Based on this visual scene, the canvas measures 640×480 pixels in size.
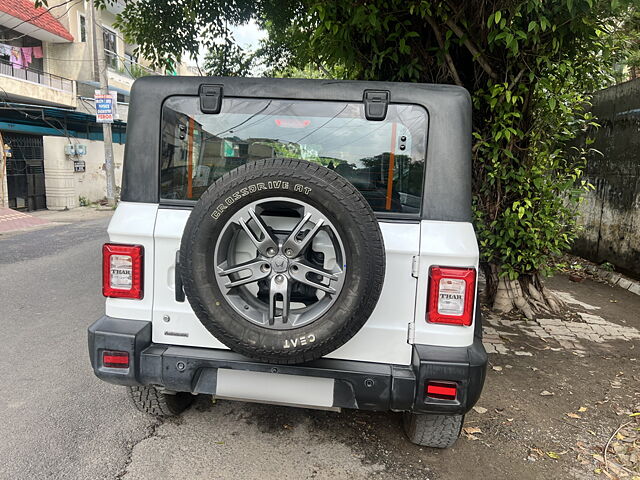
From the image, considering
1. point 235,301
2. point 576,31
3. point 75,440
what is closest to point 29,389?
point 75,440

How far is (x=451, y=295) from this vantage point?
2.31m

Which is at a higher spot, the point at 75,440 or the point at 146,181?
the point at 146,181

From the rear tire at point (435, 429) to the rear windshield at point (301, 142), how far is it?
3.83ft

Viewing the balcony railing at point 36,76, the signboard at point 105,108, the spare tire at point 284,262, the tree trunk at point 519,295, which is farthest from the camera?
the signboard at point 105,108

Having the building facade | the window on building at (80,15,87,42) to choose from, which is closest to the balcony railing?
the building facade

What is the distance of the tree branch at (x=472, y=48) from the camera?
4.50 metres

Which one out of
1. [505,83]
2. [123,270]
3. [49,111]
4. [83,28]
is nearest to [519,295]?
[505,83]

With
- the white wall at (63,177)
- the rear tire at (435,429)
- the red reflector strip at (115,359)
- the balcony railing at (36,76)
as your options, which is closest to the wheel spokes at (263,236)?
the red reflector strip at (115,359)

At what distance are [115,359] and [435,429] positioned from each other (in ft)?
5.74

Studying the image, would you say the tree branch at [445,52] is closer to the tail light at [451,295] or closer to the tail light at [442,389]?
the tail light at [451,295]

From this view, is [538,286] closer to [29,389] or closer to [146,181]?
[146,181]

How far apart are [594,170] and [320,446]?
757 centimetres

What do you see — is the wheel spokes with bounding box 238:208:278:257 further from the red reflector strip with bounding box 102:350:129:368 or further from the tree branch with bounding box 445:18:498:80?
the tree branch with bounding box 445:18:498:80

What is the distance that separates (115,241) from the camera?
2.46 m
